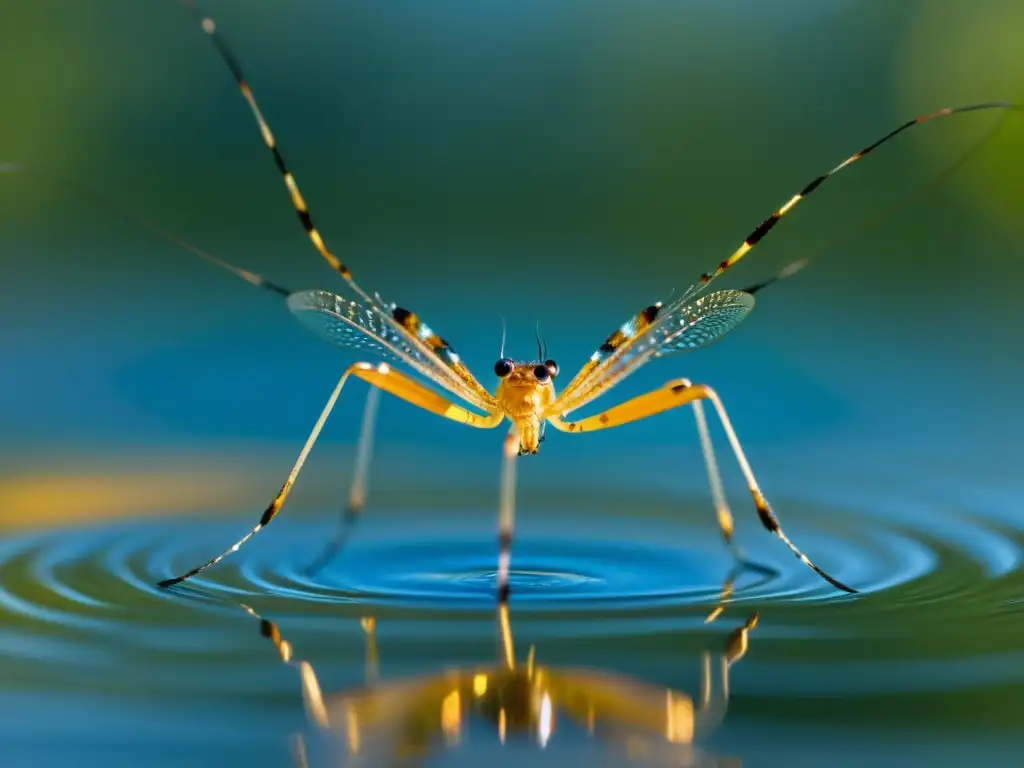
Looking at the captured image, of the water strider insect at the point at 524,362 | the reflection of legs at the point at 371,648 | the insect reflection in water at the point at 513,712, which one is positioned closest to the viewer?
the insect reflection in water at the point at 513,712

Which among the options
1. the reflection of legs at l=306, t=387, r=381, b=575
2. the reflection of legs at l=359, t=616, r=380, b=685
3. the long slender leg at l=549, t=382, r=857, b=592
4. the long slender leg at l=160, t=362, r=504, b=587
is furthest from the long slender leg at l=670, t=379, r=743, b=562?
the reflection of legs at l=359, t=616, r=380, b=685

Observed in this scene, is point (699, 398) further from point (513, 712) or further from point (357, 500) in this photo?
point (513, 712)

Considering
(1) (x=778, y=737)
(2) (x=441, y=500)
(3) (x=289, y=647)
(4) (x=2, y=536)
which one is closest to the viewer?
(1) (x=778, y=737)

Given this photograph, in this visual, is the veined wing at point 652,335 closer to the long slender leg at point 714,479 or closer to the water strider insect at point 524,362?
the water strider insect at point 524,362

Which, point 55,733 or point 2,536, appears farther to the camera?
point 2,536

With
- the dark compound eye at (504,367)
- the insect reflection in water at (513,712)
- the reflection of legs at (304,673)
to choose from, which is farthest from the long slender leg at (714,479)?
the reflection of legs at (304,673)

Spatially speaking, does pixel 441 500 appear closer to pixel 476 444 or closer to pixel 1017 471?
pixel 476 444

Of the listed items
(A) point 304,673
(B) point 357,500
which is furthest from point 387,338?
(A) point 304,673

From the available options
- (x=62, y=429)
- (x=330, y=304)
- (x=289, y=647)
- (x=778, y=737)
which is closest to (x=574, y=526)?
(x=330, y=304)

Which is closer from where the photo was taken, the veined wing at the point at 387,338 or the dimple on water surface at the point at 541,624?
the dimple on water surface at the point at 541,624
